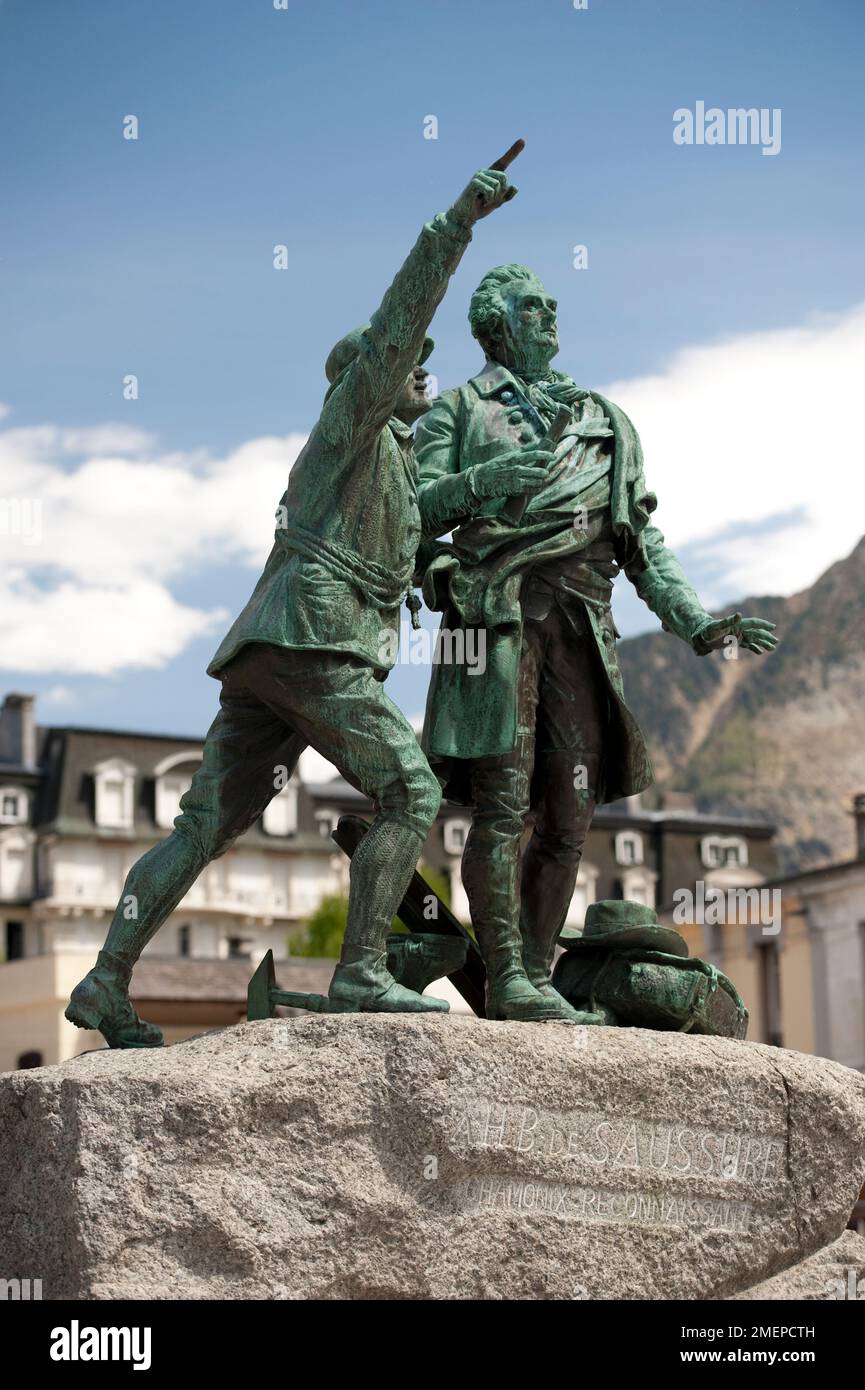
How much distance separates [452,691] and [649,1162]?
1921 millimetres

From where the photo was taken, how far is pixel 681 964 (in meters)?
8.36

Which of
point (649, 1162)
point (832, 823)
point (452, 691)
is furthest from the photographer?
point (832, 823)

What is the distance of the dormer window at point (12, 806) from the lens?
180ft

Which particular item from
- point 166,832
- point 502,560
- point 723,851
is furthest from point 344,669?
point 723,851

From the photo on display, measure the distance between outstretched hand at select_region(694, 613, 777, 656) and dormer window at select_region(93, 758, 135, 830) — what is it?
46924 mm

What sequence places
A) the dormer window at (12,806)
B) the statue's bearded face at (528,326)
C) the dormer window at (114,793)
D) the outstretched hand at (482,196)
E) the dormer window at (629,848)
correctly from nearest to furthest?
the outstretched hand at (482,196)
the statue's bearded face at (528,326)
the dormer window at (114,793)
the dormer window at (12,806)
the dormer window at (629,848)

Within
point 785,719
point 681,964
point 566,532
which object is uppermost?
point 785,719

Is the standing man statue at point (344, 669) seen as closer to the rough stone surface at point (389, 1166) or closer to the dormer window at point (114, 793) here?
the rough stone surface at point (389, 1166)

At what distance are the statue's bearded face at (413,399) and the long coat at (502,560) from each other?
0.29 metres

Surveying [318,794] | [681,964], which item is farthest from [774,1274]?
[318,794]

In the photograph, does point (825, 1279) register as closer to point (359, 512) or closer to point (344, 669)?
point (344, 669)

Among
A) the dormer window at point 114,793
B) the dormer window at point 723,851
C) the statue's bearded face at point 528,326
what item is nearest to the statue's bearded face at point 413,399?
the statue's bearded face at point 528,326

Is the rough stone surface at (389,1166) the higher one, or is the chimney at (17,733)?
the chimney at (17,733)

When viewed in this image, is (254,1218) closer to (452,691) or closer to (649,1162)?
(649,1162)
